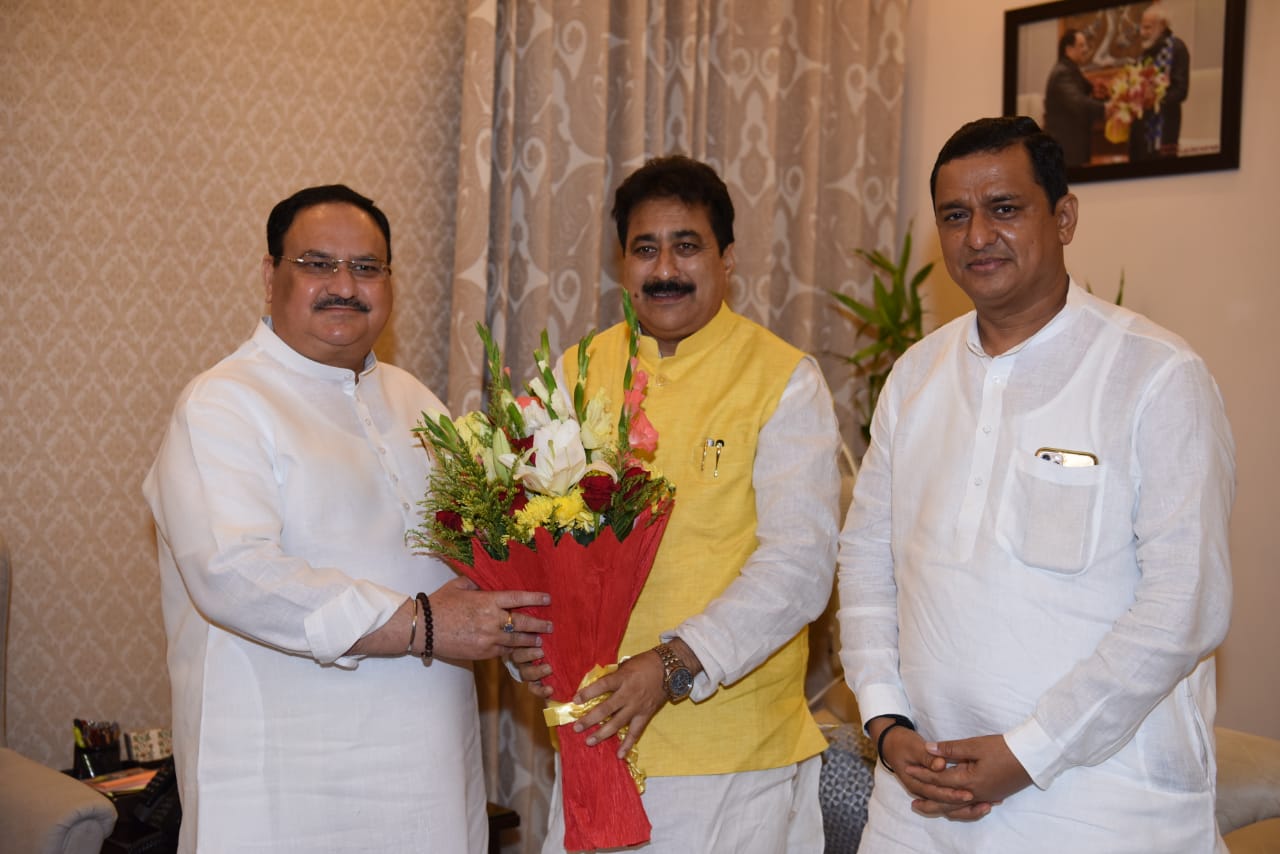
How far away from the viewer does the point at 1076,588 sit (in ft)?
6.00

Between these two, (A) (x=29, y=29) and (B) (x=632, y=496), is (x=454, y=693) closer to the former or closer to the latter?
(B) (x=632, y=496)

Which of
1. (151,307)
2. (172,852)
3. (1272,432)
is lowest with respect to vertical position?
(172,852)

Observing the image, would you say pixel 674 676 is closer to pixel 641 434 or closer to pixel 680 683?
pixel 680 683

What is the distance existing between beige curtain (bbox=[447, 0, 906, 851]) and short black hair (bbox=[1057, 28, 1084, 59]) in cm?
61

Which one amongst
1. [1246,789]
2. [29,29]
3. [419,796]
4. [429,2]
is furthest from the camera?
[429,2]

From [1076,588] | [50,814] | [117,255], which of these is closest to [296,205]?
[117,255]

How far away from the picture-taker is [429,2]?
356 cm

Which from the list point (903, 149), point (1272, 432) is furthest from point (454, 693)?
point (903, 149)

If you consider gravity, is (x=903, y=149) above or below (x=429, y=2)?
below

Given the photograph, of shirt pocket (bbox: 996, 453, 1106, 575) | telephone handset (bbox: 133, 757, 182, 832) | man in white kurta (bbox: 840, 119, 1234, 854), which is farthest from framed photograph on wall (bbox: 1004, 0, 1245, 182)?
telephone handset (bbox: 133, 757, 182, 832)

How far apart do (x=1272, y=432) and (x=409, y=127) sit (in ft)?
9.36

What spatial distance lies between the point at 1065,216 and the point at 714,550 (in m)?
0.89

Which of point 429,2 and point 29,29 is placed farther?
point 429,2

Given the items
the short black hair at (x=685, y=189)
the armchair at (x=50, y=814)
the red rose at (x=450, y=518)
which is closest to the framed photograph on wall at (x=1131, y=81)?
the short black hair at (x=685, y=189)
